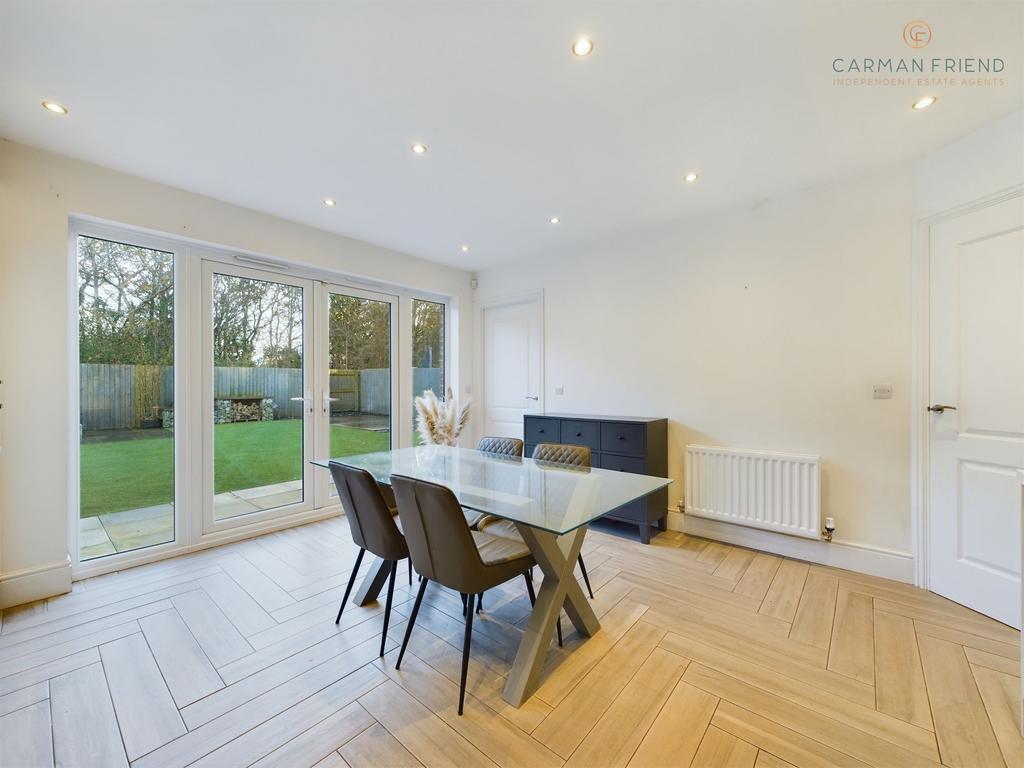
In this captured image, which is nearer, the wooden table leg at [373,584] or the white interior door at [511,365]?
the wooden table leg at [373,584]

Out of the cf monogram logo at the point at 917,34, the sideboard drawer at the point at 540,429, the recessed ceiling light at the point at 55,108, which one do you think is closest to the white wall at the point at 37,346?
the recessed ceiling light at the point at 55,108

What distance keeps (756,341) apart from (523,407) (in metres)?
2.41

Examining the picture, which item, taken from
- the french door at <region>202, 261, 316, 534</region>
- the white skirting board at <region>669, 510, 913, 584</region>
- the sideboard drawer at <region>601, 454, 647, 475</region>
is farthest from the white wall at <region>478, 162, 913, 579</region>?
the french door at <region>202, 261, 316, 534</region>

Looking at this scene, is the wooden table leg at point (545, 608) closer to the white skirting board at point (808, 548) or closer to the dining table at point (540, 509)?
the dining table at point (540, 509)

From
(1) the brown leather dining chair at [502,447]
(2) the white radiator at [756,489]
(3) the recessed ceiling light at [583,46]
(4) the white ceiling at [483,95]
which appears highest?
(4) the white ceiling at [483,95]

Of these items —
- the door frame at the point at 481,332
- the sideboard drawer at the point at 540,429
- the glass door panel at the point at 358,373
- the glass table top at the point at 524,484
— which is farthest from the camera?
the door frame at the point at 481,332

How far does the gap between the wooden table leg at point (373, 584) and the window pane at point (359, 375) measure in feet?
5.94

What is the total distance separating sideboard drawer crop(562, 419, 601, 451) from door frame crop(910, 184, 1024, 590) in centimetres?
205

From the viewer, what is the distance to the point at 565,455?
111 inches

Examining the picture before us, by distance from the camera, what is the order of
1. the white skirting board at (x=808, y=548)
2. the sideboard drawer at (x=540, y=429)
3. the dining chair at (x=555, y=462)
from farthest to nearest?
the sideboard drawer at (x=540, y=429) < the white skirting board at (x=808, y=548) < the dining chair at (x=555, y=462)

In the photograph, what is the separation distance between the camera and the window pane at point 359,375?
13.1ft

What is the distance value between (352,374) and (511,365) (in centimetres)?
176

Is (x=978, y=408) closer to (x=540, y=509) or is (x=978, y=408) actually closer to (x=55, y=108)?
(x=540, y=509)

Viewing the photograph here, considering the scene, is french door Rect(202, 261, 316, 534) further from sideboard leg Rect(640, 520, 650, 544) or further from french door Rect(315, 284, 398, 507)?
sideboard leg Rect(640, 520, 650, 544)
